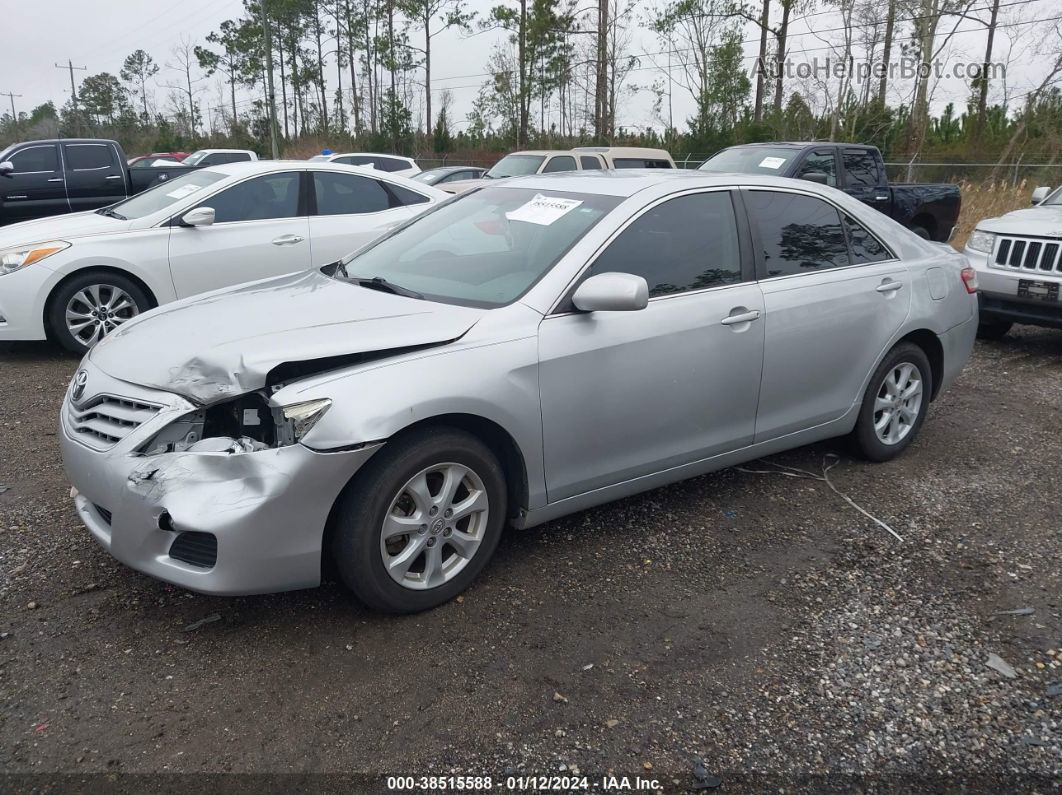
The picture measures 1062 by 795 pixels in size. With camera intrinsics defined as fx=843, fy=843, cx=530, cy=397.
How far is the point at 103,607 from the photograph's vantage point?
10.4ft

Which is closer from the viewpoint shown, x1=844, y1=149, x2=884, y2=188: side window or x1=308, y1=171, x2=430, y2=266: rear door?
x1=308, y1=171, x2=430, y2=266: rear door

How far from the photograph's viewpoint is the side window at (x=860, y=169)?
10.6m

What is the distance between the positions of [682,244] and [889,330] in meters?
1.44

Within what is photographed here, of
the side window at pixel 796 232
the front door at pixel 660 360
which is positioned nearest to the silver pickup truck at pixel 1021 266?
the side window at pixel 796 232

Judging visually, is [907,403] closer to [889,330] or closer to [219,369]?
[889,330]

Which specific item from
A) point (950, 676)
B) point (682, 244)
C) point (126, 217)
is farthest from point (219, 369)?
point (126, 217)

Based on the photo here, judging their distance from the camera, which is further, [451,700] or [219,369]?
[219,369]

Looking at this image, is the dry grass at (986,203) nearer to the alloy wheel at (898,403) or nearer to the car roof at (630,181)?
the alloy wheel at (898,403)

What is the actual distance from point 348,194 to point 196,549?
5.38 m

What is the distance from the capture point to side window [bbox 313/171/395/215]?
748 centimetres

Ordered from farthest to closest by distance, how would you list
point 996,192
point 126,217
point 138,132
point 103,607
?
point 138,132 < point 996,192 < point 126,217 < point 103,607

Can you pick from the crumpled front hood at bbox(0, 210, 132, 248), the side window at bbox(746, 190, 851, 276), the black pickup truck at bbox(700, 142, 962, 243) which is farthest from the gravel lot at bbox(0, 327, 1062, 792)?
the black pickup truck at bbox(700, 142, 962, 243)

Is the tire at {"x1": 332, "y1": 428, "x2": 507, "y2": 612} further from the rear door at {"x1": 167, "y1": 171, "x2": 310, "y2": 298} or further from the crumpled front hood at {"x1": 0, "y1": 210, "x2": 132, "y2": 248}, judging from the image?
the crumpled front hood at {"x1": 0, "y1": 210, "x2": 132, "y2": 248}

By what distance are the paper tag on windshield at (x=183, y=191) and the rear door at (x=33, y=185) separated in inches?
222
